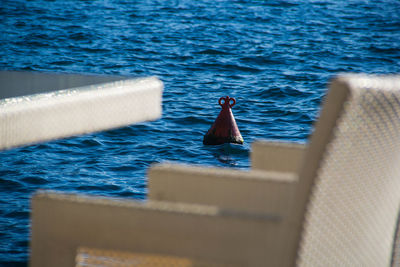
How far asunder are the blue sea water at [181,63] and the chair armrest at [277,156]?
6.88 feet

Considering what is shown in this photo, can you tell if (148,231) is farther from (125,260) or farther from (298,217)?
(298,217)

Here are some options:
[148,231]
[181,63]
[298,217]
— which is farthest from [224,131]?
[181,63]

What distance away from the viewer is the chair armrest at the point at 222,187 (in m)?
2.00

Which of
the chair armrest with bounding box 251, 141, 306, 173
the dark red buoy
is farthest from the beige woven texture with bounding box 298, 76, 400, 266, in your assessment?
the dark red buoy

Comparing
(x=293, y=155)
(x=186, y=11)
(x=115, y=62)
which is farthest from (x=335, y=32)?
(x=293, y=155)

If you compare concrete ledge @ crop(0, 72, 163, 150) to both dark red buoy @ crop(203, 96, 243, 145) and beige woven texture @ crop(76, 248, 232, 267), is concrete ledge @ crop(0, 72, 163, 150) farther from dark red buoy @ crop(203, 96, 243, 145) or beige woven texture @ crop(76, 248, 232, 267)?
dark red buoy @ crop(203, 96, 243, 145)

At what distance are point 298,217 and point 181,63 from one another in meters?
11.3

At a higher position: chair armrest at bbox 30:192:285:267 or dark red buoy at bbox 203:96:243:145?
chair armrest at bbox 30:192:285:267

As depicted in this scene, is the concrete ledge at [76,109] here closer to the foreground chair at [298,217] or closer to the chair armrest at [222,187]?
the foreground chair at [298,217]

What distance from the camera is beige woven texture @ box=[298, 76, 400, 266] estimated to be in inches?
60.6

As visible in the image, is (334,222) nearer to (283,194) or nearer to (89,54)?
(283,194)

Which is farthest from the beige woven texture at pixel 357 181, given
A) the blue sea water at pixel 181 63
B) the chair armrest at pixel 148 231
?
the blue sea water at pixel 181 63

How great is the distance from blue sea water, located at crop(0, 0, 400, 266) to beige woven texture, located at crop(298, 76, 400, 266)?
2.63 meters

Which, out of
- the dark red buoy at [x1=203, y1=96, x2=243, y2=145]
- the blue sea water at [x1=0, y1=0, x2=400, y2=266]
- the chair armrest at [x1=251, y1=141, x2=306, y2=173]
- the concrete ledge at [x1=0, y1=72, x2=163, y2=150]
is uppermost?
the concrete ledge at [x1=0, y1=72, x2=163, y2=150]
